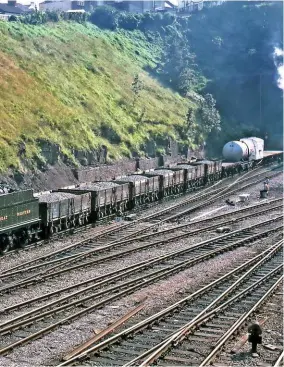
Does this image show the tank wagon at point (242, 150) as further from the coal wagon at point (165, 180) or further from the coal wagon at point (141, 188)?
the coal wagon at point (141, 188)

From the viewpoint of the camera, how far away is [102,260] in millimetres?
24766

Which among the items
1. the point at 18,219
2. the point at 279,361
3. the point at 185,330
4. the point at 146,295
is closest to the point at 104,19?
the point at 18,219

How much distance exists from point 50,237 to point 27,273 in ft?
22.9

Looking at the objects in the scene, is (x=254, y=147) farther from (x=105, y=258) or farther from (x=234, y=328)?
(x=234, y=328)

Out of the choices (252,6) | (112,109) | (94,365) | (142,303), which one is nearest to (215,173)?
(112,109)

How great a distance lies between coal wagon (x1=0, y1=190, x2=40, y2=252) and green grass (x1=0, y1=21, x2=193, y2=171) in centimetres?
1323

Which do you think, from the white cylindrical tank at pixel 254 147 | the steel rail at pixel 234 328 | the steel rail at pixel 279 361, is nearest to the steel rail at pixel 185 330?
the steel rail at pixel 234 328

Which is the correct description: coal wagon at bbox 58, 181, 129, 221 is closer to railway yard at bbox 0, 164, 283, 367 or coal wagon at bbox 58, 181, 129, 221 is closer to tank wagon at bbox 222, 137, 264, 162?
railway yard at bbox 0, 164, 283, 367

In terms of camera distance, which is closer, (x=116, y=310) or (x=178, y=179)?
(x=116, y=310)

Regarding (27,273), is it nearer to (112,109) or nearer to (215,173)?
(215,173)

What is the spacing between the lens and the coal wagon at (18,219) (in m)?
25.6

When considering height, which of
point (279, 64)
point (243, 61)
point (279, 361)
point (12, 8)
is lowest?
point (279, 361)

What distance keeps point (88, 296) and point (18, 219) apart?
8.24 metres

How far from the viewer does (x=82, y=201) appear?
32281 millimetres
